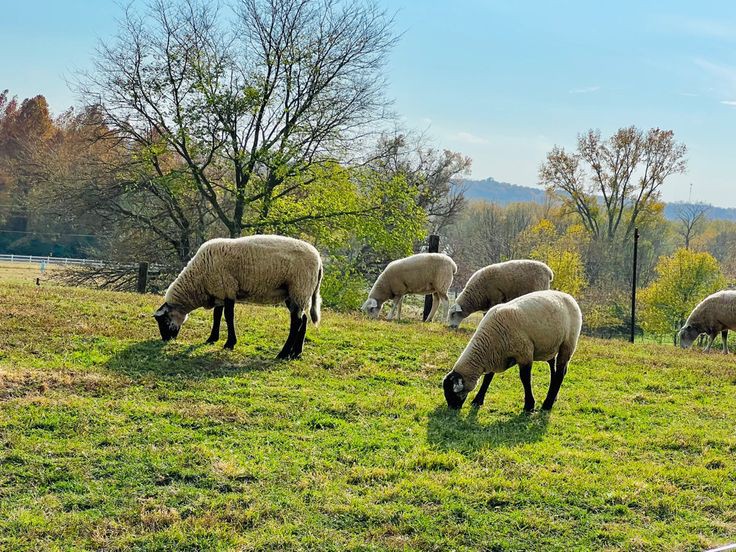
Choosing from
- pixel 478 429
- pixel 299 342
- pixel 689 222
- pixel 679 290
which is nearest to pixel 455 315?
pixel 299 342

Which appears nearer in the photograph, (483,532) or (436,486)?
(483,532)

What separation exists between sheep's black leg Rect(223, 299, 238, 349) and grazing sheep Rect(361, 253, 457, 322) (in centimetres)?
824

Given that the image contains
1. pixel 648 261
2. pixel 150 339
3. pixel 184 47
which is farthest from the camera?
pixel 648 261

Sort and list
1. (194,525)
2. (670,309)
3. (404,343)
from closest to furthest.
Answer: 1. (194,525)
2. (404,343)
3. (670,309)

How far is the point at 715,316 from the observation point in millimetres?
20781

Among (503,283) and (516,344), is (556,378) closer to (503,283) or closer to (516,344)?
(516,344)

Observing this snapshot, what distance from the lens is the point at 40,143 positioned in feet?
170

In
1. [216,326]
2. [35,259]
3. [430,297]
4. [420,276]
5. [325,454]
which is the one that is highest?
[420,276]

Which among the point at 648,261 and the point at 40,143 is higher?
the point at 40,143

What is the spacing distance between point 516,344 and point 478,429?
Answer: 143 centimetres

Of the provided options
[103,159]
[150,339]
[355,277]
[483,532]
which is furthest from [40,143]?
[483,532]

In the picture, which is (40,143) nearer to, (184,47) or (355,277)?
(184,47)

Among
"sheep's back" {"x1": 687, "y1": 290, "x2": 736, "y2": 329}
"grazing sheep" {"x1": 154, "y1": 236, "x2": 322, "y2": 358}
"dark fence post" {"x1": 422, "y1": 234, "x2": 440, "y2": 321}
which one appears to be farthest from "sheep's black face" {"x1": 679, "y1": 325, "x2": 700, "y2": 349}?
"grazing sheep" {"x1": 154, "y1": 236, "x2": 322, "y2": 358}

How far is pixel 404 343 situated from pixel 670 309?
34878 millimetres
